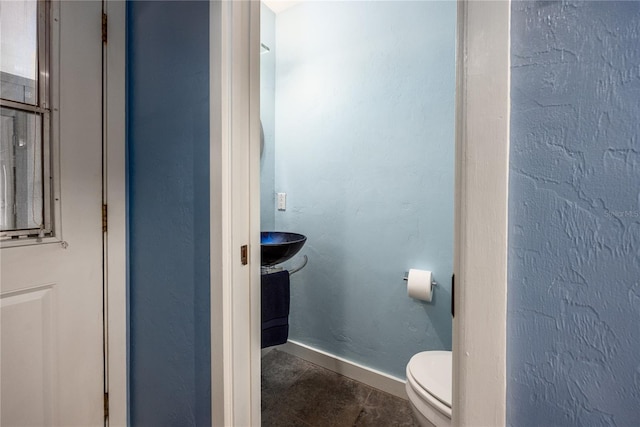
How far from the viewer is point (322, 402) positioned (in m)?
1.57

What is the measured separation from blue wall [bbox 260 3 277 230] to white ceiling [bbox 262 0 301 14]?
0.03 m

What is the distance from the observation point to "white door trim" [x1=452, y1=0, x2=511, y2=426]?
0.45 m

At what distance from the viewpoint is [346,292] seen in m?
1.77

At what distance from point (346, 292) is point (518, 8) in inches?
61.0

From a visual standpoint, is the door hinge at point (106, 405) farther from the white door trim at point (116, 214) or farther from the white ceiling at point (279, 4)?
the white ceiling at point (279, 4)

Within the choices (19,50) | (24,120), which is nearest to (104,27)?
(19,50)

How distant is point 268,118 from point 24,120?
4.15 ft

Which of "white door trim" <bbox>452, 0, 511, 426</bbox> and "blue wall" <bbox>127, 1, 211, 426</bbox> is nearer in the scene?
"white door trim" <bbox>452, 0, 511, 426</bbox>

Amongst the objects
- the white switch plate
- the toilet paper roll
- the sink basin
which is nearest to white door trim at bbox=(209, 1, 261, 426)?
the sink basin

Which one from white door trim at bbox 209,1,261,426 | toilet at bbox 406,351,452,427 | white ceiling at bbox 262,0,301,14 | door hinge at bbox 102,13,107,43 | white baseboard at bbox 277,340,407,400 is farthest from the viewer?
white ceiling at bbox 262,0,301,14

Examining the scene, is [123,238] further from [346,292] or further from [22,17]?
[346,292]

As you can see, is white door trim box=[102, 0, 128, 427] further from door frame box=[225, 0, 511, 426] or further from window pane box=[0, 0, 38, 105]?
door frame box=[225, 0, 511, 426]

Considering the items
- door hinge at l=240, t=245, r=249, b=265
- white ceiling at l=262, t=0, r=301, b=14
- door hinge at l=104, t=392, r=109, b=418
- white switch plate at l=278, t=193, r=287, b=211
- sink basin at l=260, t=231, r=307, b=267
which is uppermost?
white ceiling at l=262, t=0, r=301, b=14

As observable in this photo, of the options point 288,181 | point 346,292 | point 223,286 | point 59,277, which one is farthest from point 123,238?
point 346,292
